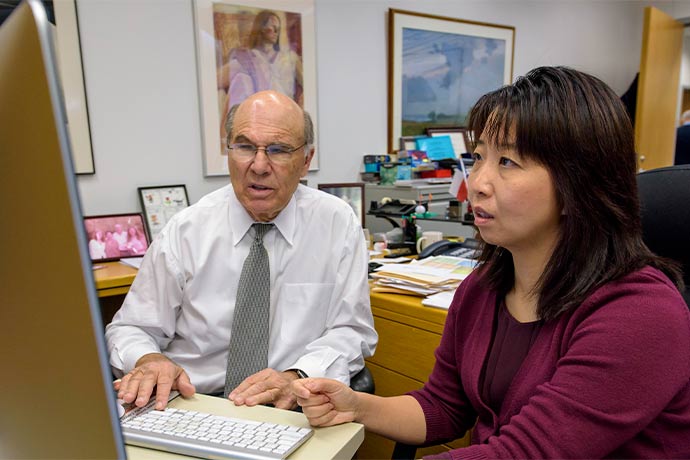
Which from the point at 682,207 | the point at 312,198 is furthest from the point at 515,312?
the point at 312,198

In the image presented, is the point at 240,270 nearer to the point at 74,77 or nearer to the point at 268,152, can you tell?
the point at 268,152

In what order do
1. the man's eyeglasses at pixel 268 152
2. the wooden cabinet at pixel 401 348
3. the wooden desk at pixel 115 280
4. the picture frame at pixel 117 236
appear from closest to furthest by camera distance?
the man's eyeglasses at pixel 268 152 < the wooden cabinet at pixel 401 348 < the wooden desk at pixel 115 280 < the picture frame at pixel 117 236

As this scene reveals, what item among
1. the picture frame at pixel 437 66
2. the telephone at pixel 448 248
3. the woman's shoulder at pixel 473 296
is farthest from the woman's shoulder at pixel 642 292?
the picture frame at pixel 437 66

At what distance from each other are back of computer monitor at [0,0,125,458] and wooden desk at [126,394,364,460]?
42cm

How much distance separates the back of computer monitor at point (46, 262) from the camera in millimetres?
302

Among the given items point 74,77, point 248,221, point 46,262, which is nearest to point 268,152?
point 248,221

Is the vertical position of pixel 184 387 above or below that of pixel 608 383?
below

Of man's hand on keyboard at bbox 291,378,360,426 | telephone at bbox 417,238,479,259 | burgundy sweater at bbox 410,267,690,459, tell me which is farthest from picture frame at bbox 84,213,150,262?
burgundy sweater at bbox 410,267,690,459

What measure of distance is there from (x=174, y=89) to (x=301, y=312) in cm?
161

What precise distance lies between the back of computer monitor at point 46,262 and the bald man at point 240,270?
1084 mm

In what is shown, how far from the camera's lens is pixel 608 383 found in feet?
2.58

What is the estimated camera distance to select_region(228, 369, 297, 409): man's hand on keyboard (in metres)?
1.03

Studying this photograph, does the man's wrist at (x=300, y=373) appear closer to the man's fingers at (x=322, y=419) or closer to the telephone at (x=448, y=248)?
the man's fingers at (x=322, y=419)

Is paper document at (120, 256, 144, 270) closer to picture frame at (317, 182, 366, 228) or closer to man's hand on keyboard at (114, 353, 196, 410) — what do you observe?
picture frame at (317, 182, 366, 228)
